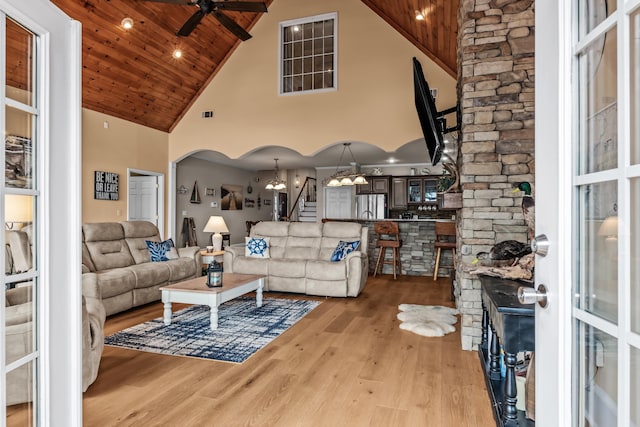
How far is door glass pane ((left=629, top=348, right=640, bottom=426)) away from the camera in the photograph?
65 centimetres

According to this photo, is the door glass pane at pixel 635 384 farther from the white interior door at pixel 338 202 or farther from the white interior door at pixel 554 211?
the white interior door at pixel 338 202

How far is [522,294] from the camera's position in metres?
1.00

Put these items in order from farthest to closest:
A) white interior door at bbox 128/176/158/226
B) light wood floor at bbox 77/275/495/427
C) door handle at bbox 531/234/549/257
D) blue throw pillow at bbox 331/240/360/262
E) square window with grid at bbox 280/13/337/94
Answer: white interior door at bbox 128/176/158/226, square window with grid at bbox 280/13/337/94, blue throw pillow at bbox 331/240/360/262, light wood floor at bbox 77/275/495/427, door handle at bbox 531/234/549/257

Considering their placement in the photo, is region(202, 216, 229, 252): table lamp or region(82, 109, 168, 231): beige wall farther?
region(202, 216, 229, 252): table lamp

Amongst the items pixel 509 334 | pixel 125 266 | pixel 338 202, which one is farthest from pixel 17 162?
pixel 338 202

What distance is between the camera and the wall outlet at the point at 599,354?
0.76m

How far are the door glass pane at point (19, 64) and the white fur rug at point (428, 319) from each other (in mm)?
3491

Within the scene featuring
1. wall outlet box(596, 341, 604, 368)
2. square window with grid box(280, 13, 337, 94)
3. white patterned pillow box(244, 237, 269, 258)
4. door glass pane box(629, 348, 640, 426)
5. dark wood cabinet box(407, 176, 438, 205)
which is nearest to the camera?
door glass pane box(629, 348, 640, 426)

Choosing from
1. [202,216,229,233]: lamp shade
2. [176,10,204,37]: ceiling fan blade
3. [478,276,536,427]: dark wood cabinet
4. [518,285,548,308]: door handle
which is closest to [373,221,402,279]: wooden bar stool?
[202,216,229,233]: lamp shade

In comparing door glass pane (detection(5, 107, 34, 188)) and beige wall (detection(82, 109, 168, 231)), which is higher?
beige wall (detection(82, 109, 168, 231))

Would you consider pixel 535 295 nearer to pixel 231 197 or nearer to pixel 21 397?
pixel 21 397

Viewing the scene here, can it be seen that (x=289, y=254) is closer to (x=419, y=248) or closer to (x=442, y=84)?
(x=419, y=248)

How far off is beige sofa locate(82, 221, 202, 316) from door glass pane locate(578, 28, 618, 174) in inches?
162

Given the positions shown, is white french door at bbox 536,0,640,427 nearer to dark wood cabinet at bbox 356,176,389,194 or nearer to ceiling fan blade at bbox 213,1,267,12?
A: ceiling fan blade at bbox 213,1,267,12
